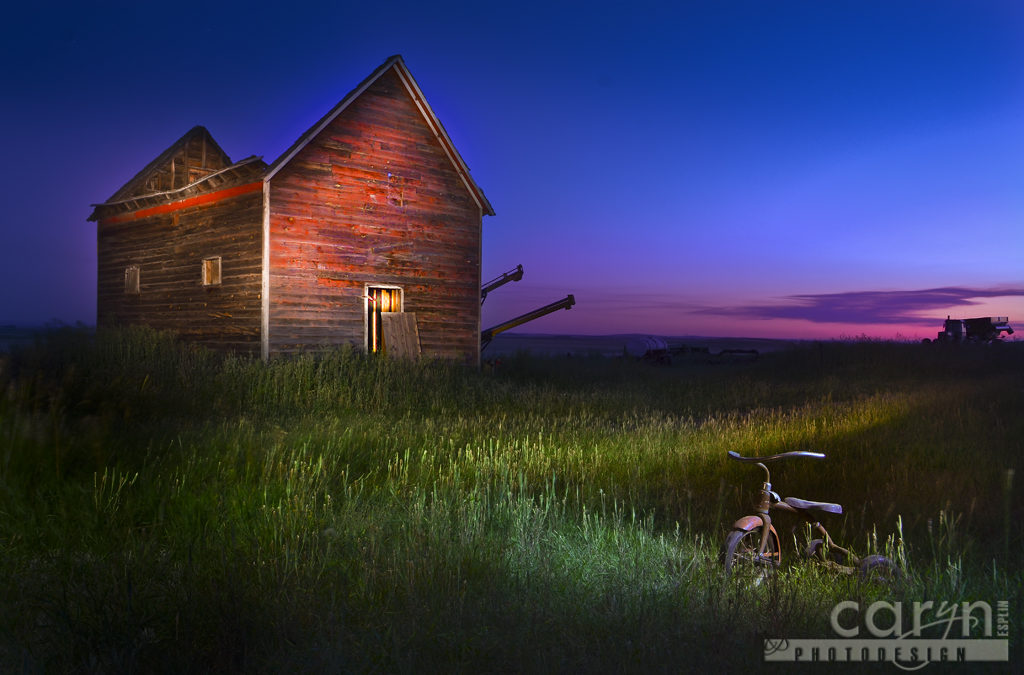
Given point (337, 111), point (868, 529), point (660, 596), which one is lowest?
point (868, 529)

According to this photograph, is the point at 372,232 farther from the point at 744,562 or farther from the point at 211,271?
the point at 744,562

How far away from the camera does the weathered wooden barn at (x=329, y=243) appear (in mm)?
18031

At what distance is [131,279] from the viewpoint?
73.6 feet

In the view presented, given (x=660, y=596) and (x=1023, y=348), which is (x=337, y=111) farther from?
(x=1023, y=348)

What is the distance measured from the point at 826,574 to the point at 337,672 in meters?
3.47

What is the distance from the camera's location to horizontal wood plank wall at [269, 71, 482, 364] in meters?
18.1

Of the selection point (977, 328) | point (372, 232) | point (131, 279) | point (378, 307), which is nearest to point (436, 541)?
point (372, 232)

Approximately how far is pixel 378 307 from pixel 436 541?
15.9 m

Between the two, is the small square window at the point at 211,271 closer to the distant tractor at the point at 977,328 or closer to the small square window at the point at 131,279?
the small square window at the point at 131,279

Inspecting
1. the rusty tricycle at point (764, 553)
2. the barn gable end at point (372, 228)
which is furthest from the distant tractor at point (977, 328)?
the rusty tricycle at point (764, 553)

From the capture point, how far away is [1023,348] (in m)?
33.4

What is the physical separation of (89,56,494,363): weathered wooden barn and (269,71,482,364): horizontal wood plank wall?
0.10 ft

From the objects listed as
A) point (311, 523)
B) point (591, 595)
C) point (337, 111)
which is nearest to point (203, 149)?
point (337, 111)

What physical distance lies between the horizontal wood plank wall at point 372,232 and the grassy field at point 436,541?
23.5ft
